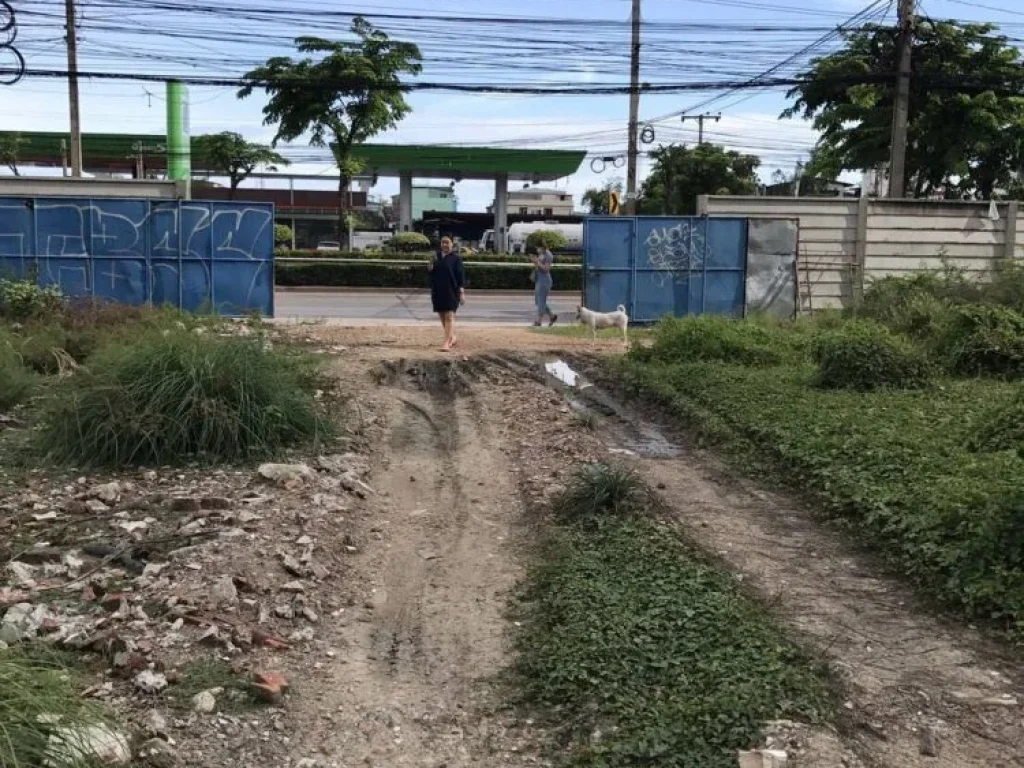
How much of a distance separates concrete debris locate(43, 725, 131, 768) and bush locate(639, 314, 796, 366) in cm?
1057

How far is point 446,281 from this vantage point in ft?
47.0

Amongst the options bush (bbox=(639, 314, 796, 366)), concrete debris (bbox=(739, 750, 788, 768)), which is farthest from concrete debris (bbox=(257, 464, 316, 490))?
bush (bbox=(639, 314, 796, 366))

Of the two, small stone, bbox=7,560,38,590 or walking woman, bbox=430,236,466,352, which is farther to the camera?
walking woman, bbox=430,236,466,352

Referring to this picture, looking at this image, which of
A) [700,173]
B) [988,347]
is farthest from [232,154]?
[988,347]

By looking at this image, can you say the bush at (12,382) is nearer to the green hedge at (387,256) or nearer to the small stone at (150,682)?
the small stone at (150,682)

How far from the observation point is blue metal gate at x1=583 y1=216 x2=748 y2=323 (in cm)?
1934

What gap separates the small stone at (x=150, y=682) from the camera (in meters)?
4.04

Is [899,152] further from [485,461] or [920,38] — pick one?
[485,461]

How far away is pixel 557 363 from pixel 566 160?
40.3 meters

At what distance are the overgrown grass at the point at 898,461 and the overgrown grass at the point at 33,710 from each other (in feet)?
13.5

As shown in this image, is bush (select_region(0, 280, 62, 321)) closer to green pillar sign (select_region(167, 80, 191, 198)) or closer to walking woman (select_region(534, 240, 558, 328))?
walking woman (select_region(534, 240, 558, 328))

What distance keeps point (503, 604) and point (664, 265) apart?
586 inches

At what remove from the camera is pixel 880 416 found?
901 centimetres

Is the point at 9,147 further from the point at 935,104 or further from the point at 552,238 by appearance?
the point at 935,104
